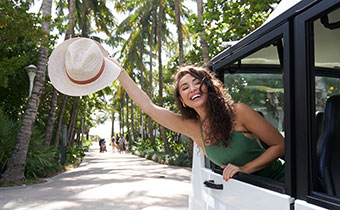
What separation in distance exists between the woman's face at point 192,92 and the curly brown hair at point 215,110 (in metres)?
0.03

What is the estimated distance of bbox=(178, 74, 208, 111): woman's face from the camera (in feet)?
6.93

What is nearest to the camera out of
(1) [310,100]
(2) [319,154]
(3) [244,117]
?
(1) [310,100]

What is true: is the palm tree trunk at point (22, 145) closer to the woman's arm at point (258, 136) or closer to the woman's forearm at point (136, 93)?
the woman's forearm at point (136, 93)

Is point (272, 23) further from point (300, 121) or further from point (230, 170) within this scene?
point (230, 170)

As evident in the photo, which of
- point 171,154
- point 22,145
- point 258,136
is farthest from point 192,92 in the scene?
point 171,154

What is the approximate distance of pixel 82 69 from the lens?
232cm

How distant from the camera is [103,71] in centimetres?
240

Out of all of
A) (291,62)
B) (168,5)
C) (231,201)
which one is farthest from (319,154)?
(168,5)

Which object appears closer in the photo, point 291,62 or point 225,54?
point 291,62

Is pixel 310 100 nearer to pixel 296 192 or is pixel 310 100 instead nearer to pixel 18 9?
pixel 296 192

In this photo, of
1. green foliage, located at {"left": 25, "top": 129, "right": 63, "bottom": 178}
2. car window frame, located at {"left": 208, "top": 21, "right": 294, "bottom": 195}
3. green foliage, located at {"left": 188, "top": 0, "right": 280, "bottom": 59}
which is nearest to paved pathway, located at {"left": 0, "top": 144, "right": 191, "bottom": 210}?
green foliage, located at {"left": 25, "top": 129, "right": 63, "bottom": 178}

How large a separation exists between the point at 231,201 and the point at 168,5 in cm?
2366

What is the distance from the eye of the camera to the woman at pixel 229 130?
6.30ft

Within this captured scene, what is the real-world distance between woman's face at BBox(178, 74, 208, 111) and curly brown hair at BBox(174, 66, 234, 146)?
0.03m
